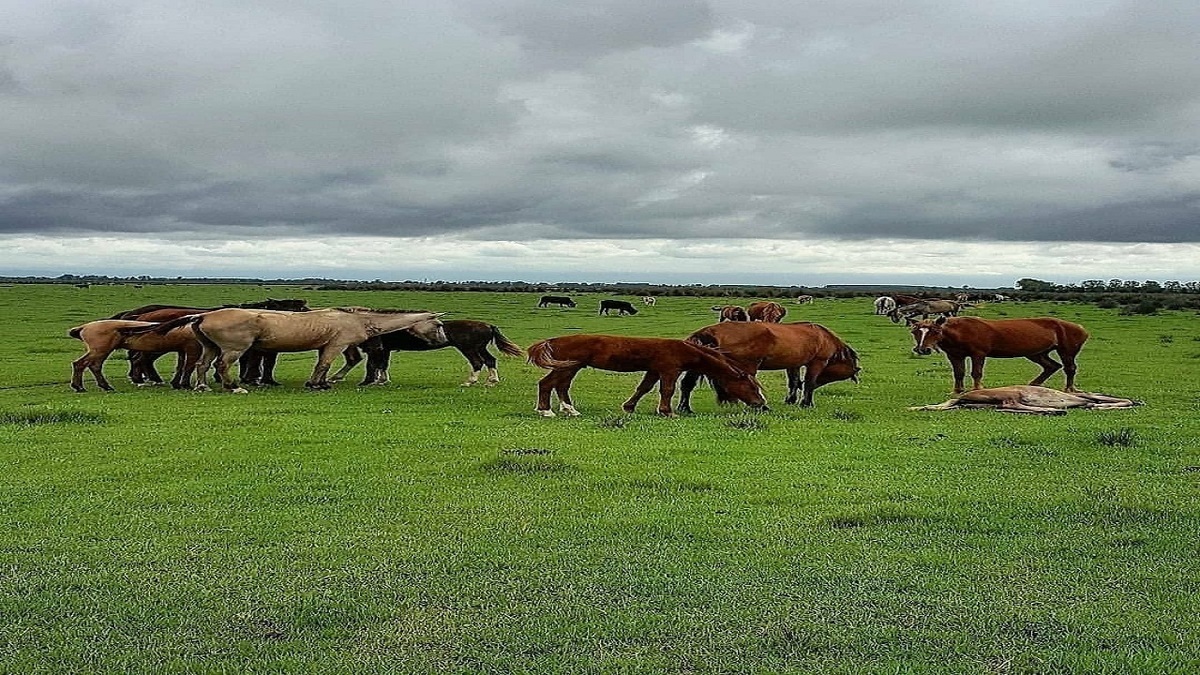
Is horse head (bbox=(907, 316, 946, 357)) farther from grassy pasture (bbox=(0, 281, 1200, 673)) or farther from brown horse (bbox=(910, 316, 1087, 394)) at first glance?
grassy pasture (bbox=(0, 281, 1200, 673))

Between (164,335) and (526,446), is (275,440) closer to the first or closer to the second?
(526,446)

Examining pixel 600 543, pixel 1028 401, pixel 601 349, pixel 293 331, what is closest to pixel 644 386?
pixel 601 349

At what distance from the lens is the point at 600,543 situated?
22.2ft

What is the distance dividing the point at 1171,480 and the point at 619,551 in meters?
5.51

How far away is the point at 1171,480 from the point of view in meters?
8.81

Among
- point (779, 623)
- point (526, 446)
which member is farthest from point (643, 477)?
point (779, 623)

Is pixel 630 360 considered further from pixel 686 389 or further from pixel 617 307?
pixel 617 307

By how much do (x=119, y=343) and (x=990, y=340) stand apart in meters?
14.9

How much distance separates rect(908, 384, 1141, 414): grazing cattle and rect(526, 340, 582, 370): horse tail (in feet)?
17.3

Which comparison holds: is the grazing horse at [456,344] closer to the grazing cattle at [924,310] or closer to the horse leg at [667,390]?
the horse leg at [667,390]

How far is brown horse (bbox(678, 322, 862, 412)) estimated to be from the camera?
569 inches

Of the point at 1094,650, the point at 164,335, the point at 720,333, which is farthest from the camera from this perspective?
the point at 164,335

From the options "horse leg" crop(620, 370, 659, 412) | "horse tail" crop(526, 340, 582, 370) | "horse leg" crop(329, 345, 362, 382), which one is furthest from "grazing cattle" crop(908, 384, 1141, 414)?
→ "horse leg" crop(329, 345, 362, 382)

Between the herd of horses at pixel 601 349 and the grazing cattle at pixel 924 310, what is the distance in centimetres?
2728
